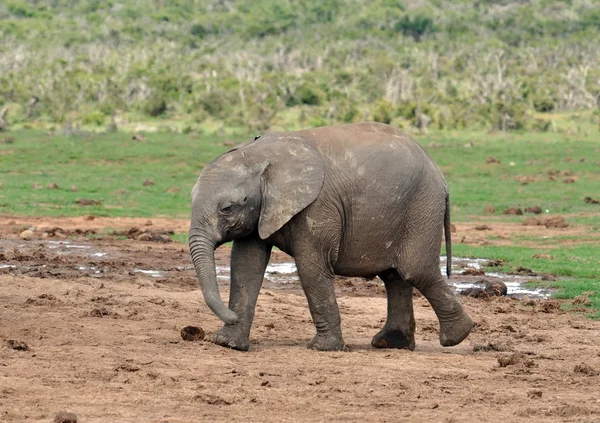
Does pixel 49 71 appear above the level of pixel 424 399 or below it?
below

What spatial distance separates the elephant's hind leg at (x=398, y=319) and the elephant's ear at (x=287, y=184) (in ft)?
3.59

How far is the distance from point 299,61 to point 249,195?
54024mm

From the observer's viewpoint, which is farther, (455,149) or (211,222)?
(455,149)

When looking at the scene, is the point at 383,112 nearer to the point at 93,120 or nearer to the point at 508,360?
the point at 93,120

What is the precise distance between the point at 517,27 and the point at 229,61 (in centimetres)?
2492

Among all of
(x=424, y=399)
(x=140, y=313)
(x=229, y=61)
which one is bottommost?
(x=229, y=61)

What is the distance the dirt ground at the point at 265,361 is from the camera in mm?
6547

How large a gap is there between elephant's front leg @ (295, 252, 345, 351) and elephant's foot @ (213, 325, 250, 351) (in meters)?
0.53

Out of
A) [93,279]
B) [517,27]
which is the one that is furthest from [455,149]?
[517,27]

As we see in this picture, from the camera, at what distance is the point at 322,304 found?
28.7 feet

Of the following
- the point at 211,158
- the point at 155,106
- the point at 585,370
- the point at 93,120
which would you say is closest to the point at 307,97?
the point at 155,106

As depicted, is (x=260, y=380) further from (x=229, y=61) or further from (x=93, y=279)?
(x=229, y=61)

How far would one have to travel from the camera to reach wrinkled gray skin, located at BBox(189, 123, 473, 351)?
8.46 metres

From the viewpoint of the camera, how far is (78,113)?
4000 centimetres
